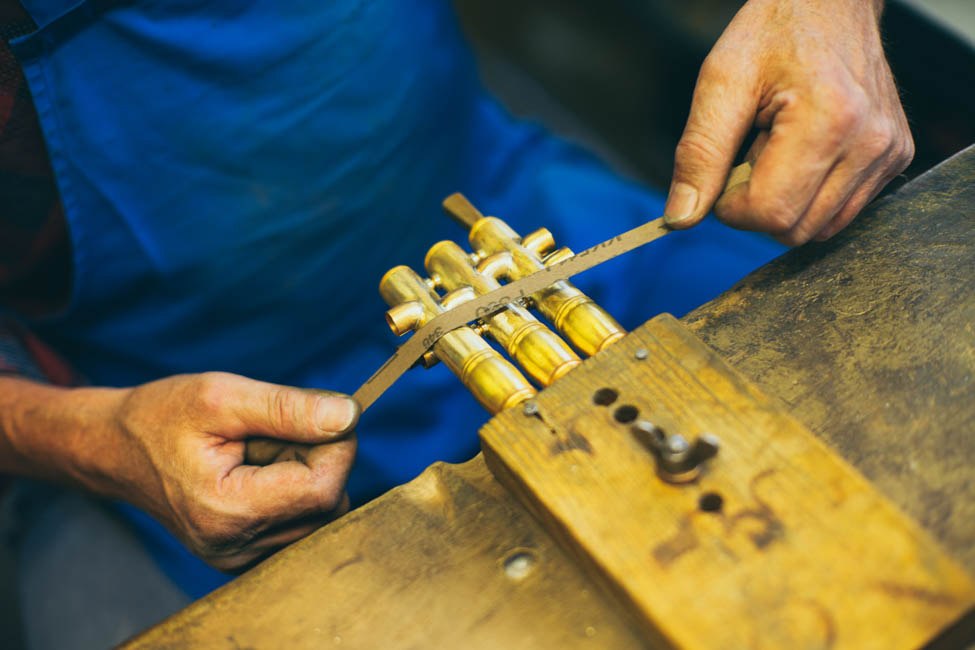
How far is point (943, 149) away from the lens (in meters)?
1.18

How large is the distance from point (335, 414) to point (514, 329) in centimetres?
19

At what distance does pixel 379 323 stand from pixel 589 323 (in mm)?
642

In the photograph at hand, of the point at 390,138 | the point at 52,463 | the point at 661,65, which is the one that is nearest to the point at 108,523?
the point at 52,463

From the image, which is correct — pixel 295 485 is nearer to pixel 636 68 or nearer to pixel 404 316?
pixel 404 316

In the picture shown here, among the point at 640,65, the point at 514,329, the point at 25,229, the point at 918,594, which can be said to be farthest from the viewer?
the point at 640,65

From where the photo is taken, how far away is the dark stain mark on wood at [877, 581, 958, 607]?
18.0 inches

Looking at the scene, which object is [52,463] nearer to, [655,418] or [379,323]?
[379,323]

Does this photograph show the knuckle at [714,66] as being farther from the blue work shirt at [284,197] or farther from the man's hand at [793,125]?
the blue work shirt at [284,197]

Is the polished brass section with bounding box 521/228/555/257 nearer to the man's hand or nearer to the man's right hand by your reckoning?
the man's hand

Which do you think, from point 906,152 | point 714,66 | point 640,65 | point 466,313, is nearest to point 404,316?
point 466,313

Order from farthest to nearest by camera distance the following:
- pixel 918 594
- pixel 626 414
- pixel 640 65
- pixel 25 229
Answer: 1. pixel 640 65
2. pixel 25 229
3. pixel 626 414
4. pixel 918 594

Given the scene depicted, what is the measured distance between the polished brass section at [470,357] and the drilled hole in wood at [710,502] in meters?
0.17

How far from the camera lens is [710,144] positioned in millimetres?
738

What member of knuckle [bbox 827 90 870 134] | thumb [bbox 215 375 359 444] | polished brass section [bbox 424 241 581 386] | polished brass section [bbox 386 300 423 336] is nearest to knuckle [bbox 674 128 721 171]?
knuckle [bbox 827 90 870 134]
